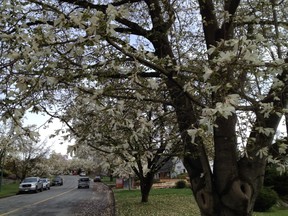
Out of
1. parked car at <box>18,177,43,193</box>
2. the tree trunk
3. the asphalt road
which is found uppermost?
parked car at <box>18,177,43,193</box>

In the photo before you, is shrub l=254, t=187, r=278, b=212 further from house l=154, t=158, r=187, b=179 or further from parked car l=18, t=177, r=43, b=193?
parked car l=18, t=177, r=43, b=193

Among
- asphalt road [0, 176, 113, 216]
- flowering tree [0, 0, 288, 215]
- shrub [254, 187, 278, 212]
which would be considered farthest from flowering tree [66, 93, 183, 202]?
asphalt road [0, 176, 113, 216]

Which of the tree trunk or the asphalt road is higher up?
the tree trunk

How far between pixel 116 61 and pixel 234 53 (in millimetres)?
1410

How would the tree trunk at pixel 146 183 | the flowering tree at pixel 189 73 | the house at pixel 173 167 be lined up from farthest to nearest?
the tree trunk at pixel 146 183, the house at pixel 173 167, the flowering tree at pixel 189 73

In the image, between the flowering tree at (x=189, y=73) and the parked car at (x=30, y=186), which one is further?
the parked car at (x=30, y=186)

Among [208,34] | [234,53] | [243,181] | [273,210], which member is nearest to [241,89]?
[234,53]

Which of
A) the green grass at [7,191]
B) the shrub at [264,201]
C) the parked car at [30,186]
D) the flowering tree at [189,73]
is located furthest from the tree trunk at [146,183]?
the parked car at [30,186]

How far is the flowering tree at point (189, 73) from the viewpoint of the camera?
3.18 metres

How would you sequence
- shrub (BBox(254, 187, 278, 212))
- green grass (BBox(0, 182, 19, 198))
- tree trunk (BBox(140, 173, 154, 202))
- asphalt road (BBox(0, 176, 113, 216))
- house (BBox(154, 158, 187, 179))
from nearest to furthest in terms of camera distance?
house (BBox(154, 158, 187, 179)), shrub (BBox(254, 187, 278, 212)), asphalt road (BBox(0, 176, 113, 216)), tree trunk (BBox(140, 173, 154, 202)), green grass (BBox(0, 182, 19, 198))

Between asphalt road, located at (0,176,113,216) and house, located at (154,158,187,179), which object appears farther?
asphalt road, located at (0,176,113,216)

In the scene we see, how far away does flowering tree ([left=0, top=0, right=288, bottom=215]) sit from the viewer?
3.18m

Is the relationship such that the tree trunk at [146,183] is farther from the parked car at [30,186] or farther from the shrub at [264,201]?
the parked car at [30,186]

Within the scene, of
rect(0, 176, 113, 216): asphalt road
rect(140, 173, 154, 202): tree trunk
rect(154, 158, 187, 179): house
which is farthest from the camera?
rect(140, 173, 154, 202): tree trunk
